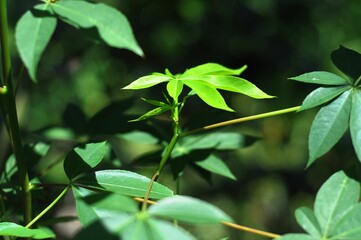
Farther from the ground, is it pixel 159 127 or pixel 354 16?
pixel 159 127

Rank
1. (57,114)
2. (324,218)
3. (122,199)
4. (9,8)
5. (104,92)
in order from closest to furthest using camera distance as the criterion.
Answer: (122,199)
(324,218)
(9,8)
(57,114)
(104,92)

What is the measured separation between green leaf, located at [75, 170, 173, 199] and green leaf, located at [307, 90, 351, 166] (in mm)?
186

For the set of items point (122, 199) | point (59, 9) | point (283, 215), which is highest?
point (59, 9)

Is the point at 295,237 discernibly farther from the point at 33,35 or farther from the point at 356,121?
the point at 33,35

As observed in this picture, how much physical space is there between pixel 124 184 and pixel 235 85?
0.19 metres

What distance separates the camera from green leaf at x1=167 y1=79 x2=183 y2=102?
778 millimetres

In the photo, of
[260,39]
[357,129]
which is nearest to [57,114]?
[260,39]

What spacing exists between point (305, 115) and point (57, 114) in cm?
119

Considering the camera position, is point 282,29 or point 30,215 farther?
point 282,29

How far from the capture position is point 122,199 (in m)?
0.60

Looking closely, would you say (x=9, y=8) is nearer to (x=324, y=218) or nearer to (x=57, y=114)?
(x=57, y=114)

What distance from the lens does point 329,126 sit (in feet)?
2.46

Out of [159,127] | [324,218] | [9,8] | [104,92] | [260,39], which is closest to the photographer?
[324,218]

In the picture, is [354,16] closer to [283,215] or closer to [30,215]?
[283,215]
